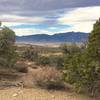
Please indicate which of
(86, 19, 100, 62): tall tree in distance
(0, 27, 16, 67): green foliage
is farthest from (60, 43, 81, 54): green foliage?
(86, 19, 100, 62): tall tree in distance

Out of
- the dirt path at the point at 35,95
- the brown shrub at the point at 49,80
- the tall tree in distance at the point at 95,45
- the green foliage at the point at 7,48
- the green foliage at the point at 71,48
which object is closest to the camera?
the dirt path at the point at 35,95

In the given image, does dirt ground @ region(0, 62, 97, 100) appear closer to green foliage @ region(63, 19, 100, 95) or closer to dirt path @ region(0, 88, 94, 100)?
dirt path @ region(0, 88, 94, 100)

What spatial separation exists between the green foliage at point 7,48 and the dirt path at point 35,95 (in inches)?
285

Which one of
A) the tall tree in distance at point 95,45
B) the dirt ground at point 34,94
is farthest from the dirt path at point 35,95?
the tall tree in distance at point 95,45

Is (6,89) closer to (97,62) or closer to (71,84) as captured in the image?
(71,84)

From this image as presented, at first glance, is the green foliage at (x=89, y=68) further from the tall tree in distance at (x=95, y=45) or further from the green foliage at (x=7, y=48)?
the green foliage at (x=7, y=48)

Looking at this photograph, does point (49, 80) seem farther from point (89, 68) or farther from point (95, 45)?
point (95, 45)

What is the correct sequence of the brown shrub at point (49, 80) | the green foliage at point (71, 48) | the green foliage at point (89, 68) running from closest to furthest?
1. the green foliage at point (89, 68)
2. the brown shrub at point (49, 80)
3. the green foliage at point (71, 48)

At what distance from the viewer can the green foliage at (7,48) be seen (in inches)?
1003

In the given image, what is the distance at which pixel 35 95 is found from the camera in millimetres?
17250

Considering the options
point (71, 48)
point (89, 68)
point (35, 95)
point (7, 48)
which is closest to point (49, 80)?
point (35, 95)

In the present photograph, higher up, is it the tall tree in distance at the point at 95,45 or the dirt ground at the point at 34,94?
the tall tree in distance at the point at 95,45

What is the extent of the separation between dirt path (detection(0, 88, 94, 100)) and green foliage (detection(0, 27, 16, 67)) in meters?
7.24

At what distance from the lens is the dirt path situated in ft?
55.1
